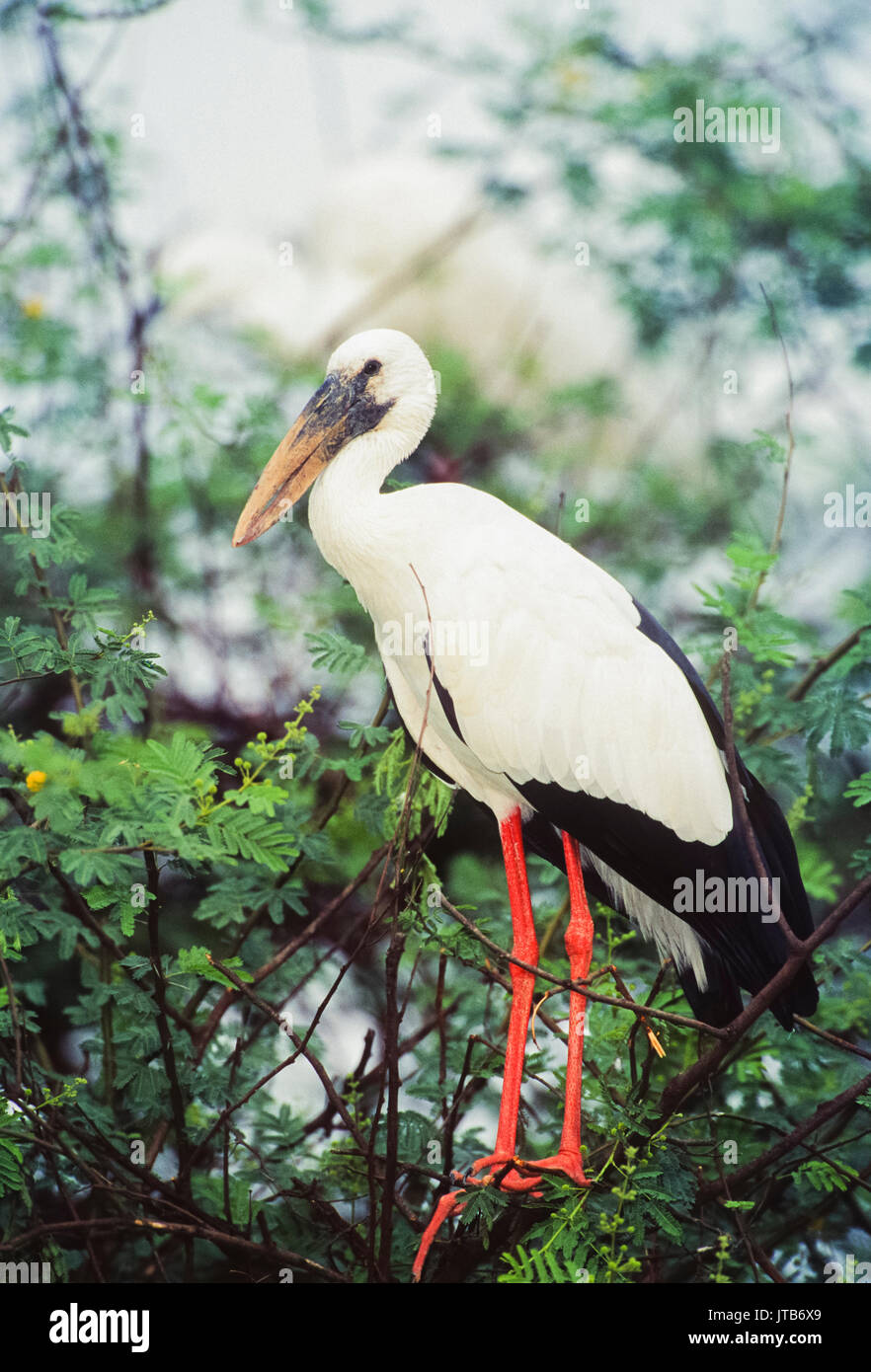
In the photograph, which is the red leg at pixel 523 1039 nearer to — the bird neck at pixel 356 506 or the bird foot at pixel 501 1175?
the bird foot at pixel 501 1175

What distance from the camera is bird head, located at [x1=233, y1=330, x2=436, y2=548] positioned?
2.76m

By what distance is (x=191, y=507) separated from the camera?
4047 millimetres

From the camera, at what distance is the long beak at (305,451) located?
2721 mm

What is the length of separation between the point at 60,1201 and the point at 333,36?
11.9 feet

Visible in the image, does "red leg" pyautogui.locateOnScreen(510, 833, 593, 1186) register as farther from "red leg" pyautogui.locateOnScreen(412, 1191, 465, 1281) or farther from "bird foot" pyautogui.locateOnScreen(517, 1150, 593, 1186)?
"red leg" pyautogui.locateOnScreen(412, 1191, 465, 1281)

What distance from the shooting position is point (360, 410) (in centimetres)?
280

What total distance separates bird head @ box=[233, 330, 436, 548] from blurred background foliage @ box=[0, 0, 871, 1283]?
386mm

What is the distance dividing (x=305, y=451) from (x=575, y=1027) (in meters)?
1.30

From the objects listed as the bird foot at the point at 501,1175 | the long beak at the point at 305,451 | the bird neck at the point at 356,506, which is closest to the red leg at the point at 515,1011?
the bird foot at the point at 501,1175

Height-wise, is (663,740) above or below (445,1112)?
above
